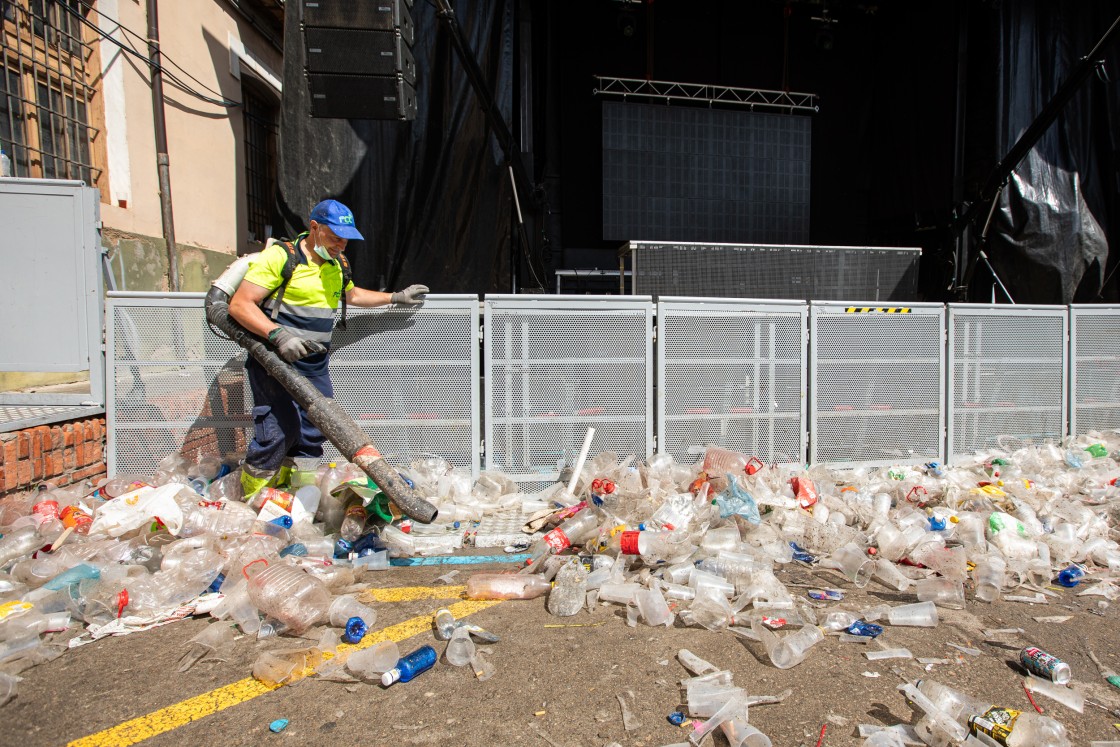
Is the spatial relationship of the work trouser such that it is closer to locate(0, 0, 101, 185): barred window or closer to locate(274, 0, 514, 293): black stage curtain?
locate(274, 0, 514, 293): black stage curtain

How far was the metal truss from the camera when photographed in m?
9.23

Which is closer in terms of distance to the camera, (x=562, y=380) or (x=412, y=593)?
(x=412, y=593)

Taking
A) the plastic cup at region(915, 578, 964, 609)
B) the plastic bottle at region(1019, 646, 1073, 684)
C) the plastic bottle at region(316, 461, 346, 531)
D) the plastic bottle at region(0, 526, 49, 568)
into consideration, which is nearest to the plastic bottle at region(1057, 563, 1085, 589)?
the plastic cup at region(915, 578, 964, 609)

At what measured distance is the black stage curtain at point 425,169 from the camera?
5.13 m

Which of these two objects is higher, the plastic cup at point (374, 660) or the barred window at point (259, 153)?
the barred window at point (259, 153)

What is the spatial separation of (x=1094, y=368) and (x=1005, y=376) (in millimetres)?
1138

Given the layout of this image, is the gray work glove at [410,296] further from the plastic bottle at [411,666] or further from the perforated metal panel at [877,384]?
the perforated metal panel at [877,384]

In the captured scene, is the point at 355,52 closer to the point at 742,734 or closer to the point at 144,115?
the point at 144,115

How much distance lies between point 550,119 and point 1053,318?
700cm

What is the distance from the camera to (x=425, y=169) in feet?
19.2

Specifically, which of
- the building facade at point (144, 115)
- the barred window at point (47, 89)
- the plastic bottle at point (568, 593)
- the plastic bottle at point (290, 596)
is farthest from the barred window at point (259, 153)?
the plastic bottle at point (568, 593)

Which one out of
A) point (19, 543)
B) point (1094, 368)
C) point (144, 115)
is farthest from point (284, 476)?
point (1094, 368)

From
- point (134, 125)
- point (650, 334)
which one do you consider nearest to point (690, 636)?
point (650, 334)

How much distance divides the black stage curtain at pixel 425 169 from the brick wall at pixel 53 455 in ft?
7.17
